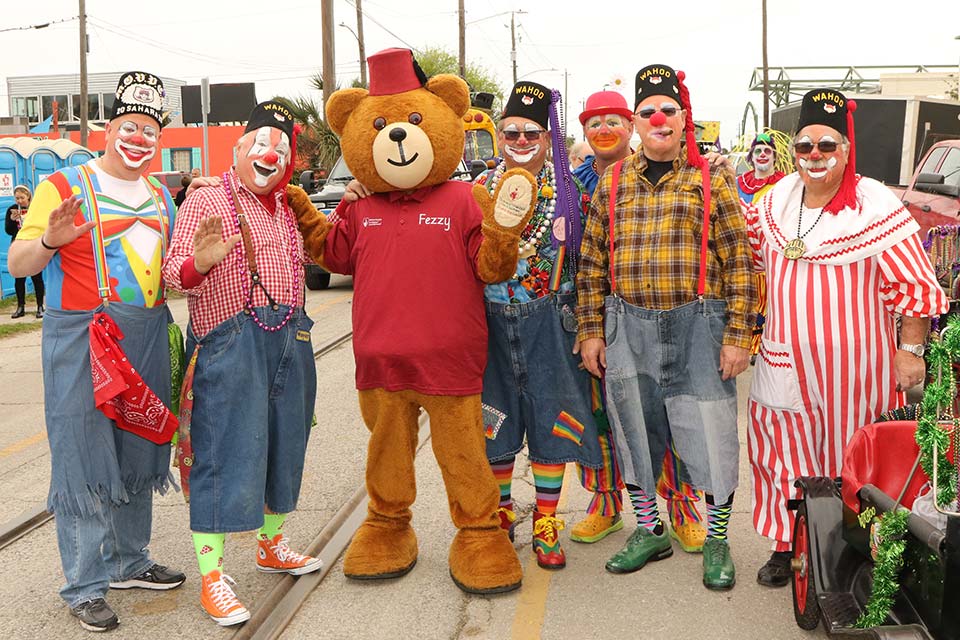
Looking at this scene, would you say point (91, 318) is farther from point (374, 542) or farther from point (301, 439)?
point (374, 542)

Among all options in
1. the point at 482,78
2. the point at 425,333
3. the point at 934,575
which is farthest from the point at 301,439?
the point at 482,78

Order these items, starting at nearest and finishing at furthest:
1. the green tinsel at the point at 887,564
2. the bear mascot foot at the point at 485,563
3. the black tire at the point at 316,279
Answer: the green tinsel at the point at 887,564, the bear mascot foot at the point at 485,563, the black tire at the point at 316,279

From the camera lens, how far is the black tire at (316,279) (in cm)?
1441

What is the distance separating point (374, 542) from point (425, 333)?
1.02 metres

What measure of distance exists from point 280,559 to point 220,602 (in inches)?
18.9

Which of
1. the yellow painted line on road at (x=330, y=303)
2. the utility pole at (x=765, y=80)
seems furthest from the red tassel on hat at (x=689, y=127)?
the utility pole at (x=765, y=80)

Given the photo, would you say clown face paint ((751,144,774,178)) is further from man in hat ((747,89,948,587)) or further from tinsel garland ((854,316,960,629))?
tinsel garland ((854,316,960,629))

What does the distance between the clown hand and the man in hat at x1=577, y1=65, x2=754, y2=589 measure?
1530 mm

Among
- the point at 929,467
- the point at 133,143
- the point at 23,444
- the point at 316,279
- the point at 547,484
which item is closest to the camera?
the point at 929,467

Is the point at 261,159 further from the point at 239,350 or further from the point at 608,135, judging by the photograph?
the point at 608,135

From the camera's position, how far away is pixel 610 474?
4.64 metres

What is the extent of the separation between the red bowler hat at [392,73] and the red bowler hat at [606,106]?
1035 mm

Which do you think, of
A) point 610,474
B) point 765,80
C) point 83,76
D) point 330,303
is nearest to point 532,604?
point 610,474

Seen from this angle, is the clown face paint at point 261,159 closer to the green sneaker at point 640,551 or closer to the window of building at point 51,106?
the green sneaker at point 640,551
